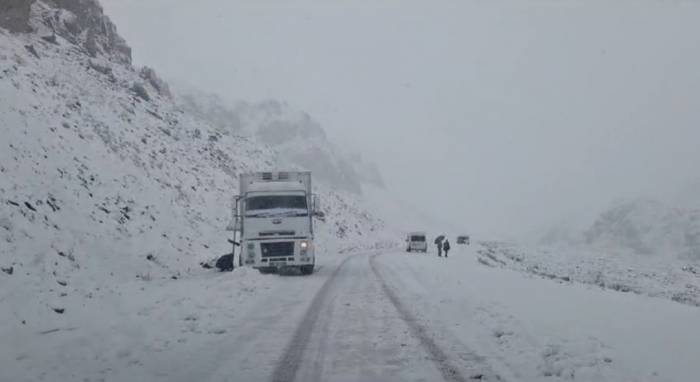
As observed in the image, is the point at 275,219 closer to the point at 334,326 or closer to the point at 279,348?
the point at 334,326

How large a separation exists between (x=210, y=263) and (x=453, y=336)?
16819 mm

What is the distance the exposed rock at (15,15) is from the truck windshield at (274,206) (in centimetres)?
2672

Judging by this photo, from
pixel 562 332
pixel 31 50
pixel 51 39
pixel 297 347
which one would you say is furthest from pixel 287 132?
pixel 297 347

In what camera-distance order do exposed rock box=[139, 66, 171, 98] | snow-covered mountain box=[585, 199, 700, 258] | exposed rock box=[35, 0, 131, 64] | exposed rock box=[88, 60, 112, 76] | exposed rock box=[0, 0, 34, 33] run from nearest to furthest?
exposed rock box=[0, 0, 34, 33] < exposed rock box=[35, 0, 131, 64] < exposed rock box=[88, 60, 112, 76] < exposed rock box=[139, 66, 171, 98] < snow-covered mountain box=[585, 199, 700, 258]

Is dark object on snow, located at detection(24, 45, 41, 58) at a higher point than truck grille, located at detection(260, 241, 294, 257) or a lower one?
higher

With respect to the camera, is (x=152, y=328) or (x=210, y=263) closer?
(x=152, y=328)

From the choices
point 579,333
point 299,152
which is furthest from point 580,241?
point 579,333

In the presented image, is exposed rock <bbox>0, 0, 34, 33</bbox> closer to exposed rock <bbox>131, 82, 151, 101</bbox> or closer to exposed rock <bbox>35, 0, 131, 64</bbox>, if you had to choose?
exposed rock <bbox>35, 0, 131, 64</bbox>

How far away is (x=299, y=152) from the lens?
144750 millimetres

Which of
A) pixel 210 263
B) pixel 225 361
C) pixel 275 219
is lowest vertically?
pixel 225 361

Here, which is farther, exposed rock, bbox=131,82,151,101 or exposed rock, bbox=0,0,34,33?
exposed rock, bbox=131,82,151,101

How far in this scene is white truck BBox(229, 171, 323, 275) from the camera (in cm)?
2256

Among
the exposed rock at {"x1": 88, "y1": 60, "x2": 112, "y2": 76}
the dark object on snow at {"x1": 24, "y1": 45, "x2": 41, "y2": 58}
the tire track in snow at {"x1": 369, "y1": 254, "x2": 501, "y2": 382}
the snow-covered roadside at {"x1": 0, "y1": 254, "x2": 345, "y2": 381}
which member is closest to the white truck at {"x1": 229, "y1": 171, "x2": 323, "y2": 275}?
the snow-covered roadside at {"x1": 0, "y1": 254, "x2": 345, "y2": 381}

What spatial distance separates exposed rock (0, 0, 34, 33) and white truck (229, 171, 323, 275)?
26178 millimetres
